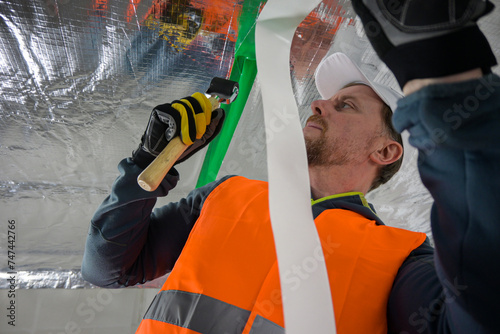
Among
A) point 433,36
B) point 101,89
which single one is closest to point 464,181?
point 433,36

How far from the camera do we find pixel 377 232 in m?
0.82

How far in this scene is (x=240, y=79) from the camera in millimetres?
1064

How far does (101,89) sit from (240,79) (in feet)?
1.51

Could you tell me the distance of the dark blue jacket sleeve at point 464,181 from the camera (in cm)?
33

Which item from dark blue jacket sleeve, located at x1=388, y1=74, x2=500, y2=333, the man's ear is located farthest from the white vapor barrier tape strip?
the man's ear

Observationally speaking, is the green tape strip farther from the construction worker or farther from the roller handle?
the roller handle

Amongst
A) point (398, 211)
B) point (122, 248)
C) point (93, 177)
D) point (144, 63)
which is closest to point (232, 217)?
point (122, 248)

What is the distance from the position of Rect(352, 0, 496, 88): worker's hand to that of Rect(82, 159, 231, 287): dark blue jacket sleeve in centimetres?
72

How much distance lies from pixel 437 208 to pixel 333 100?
0.79 m

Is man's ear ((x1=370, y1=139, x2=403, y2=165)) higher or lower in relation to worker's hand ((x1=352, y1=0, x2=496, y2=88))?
lower

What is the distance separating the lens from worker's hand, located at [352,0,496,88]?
335 millimetres

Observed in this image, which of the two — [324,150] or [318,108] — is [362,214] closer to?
[324,150]

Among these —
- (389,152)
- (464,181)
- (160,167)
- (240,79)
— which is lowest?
(389,152)

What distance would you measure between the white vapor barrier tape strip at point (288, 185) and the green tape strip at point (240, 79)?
0.30 meters
